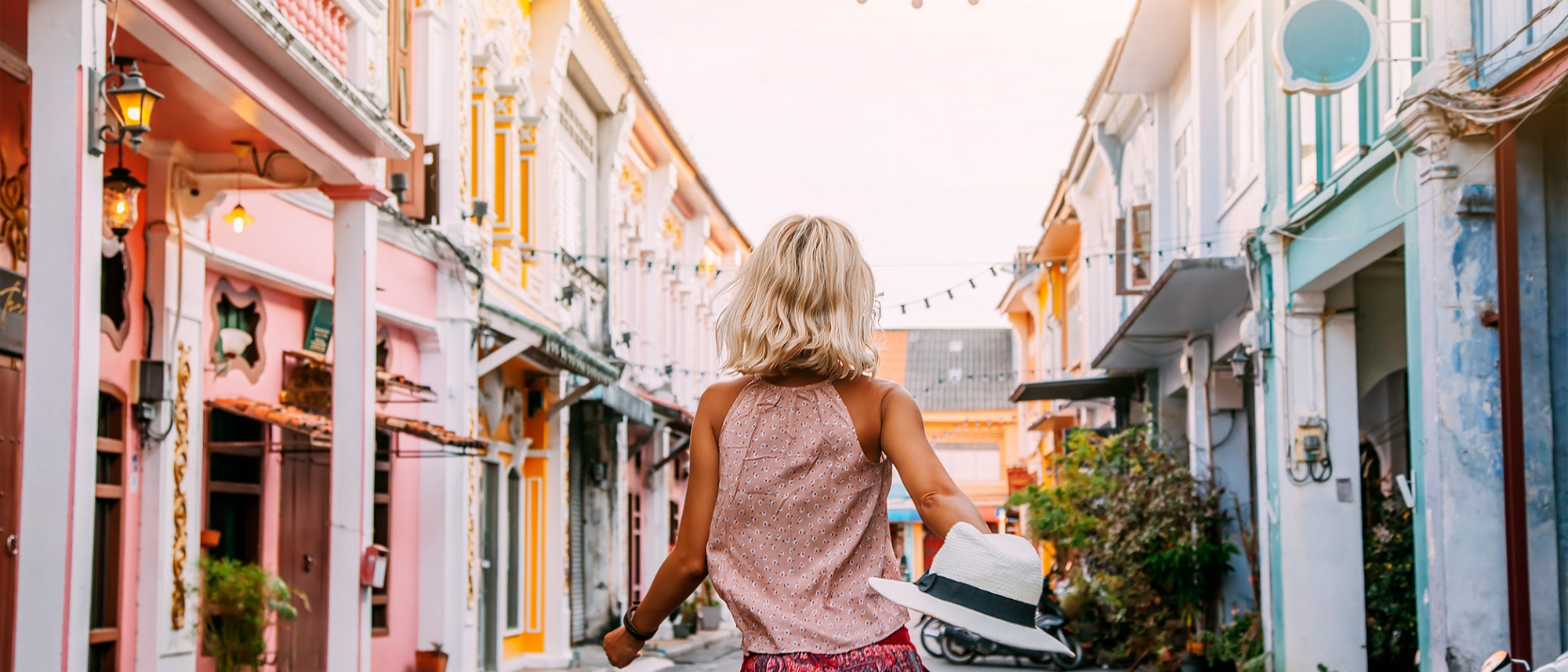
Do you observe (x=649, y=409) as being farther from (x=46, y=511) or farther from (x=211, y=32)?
(x=46, y=511)

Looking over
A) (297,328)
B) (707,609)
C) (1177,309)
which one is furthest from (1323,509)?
(707,609)

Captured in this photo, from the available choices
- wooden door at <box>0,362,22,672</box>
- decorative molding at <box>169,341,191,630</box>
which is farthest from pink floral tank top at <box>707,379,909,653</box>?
decorative molding at <box>169,341,191,630</box>

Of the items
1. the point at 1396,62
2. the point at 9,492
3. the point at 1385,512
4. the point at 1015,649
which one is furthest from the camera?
the point at 1015,649

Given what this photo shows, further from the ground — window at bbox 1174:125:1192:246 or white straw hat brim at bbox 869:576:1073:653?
window at bbox 1174:125:1192:246

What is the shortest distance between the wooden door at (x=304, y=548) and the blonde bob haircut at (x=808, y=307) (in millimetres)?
8920

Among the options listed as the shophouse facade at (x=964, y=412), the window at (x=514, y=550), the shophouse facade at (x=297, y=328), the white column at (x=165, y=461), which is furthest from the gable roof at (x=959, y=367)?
the white column at (x=165, y=461)

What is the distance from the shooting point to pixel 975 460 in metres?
45.6

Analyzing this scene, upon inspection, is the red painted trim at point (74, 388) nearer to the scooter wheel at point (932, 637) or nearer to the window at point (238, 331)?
the window at point (238, 331)

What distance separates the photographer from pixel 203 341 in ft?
33.2

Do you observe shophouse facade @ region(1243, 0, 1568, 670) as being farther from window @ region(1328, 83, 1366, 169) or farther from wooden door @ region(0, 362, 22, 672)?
wooden door @ region(0, 362, 22, 672)

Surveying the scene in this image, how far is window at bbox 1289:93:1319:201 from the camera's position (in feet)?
39.3

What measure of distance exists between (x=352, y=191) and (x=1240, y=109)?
8318mm

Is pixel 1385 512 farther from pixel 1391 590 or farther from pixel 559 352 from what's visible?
pixel 559 352

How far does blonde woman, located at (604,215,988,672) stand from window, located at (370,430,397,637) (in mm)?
10769
